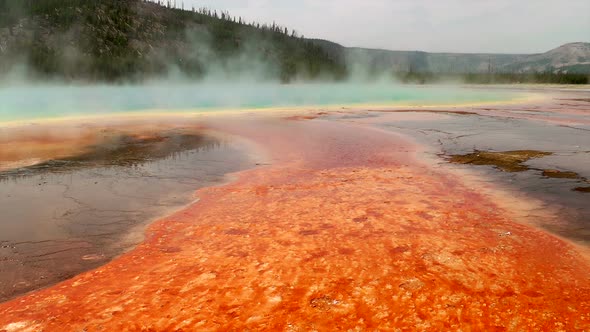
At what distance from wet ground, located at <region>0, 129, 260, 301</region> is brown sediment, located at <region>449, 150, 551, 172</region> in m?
5.21

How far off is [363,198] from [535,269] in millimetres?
2827

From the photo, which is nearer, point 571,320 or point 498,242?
point 571,320

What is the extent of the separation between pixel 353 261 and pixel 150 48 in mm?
111236

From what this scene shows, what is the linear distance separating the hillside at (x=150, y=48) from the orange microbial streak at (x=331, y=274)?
81.3 meters

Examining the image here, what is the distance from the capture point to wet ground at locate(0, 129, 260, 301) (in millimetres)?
4289

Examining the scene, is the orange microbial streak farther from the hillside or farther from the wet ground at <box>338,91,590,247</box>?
the hillside

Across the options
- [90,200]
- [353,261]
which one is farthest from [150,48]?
[353,261]

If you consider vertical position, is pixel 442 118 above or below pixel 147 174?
above

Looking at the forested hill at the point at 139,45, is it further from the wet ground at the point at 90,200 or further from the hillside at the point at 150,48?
the wet ground at the point at 90,200

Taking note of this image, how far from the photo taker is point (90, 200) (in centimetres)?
653

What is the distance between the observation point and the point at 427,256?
13.7 feet

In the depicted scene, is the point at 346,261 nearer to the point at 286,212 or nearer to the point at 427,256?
the point at 427,256

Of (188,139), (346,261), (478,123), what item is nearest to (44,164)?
(188,139)

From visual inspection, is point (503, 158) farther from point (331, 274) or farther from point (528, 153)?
point (331, 274)
